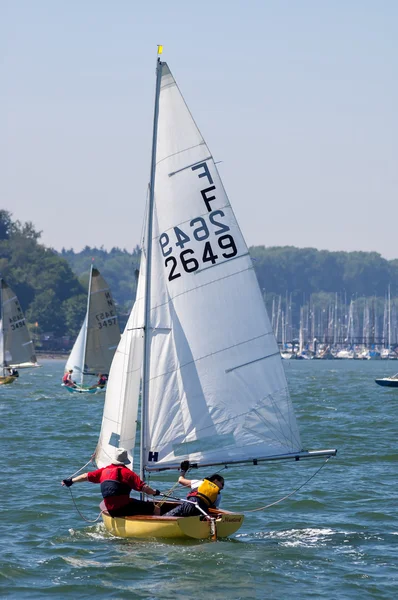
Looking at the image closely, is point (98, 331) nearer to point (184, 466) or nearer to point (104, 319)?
point (104, 319)

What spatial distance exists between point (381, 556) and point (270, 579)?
2263 mm

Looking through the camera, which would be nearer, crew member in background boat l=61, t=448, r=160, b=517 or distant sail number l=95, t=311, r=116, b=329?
crew member in background boat l=61, t=448, r=160, b=517

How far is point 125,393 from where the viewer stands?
19.6 m

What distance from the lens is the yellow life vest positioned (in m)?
18.7

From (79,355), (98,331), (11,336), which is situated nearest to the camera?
(98,331)

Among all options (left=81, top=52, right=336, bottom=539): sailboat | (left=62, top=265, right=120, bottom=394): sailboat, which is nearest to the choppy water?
(left=81, top=52, right=336, bottom=539): sailboat

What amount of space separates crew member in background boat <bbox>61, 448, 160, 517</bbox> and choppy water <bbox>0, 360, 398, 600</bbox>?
0.57 meters

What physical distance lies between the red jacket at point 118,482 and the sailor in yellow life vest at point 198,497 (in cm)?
69

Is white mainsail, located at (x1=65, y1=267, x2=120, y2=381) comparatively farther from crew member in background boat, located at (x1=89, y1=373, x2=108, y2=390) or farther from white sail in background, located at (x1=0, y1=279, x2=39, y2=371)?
white sail in background, located at (x1=0, y1=279, x2=39, y2=371)

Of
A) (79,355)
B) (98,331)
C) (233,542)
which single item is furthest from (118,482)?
(79,355)

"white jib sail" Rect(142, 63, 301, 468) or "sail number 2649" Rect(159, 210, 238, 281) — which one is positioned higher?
"sail number 2649" Rect(159, 210, 238, 281)

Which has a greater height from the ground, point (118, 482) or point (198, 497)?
point (118, 482)

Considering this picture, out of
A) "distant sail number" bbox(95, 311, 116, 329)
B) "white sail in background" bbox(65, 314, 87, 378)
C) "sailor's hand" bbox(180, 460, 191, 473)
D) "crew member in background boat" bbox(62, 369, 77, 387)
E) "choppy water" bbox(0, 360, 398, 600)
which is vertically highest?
"distant sail number" bbox(95, 311, 116, 329)

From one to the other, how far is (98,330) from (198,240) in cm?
4018
